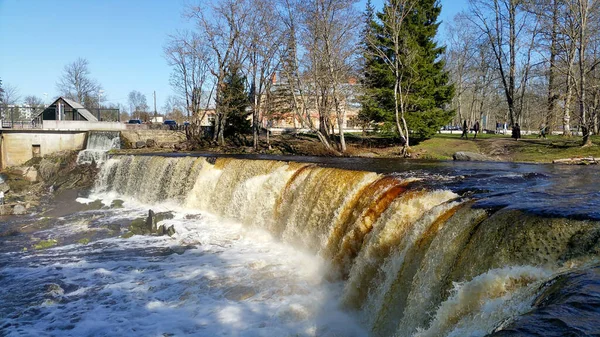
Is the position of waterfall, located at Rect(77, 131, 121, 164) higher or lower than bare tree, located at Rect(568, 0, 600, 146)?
lower

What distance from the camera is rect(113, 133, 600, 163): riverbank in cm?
1812

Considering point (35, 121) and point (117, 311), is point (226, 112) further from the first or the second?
point (117, 311)

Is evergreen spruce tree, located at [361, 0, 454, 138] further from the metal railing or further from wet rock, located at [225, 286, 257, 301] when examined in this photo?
the metal railing

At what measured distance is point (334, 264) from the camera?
27.3 ft

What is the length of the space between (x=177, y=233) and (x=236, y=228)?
5.73 feet

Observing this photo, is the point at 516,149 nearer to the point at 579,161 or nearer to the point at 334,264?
the point at 579,161

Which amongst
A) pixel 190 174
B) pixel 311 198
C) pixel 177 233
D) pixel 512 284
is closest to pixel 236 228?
pixel 177 233

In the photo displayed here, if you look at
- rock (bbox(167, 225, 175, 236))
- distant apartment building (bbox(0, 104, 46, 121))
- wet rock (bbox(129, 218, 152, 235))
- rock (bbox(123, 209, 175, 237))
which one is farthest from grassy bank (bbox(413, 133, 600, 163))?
distant apartment building (bbox(0, 104, 46, 121))

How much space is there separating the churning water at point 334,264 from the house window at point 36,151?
1289cm

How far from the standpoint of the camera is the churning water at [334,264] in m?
4.27

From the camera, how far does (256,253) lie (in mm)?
10266

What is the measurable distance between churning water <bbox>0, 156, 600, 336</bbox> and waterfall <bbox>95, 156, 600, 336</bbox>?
2cm

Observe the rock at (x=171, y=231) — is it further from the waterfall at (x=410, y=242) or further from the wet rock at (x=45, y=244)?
the wet rock at (x=45, y=244)

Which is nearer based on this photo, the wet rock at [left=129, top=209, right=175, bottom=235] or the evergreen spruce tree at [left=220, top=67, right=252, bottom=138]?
the wet rock at [left=129, top=209, right=175, bottom=235]
